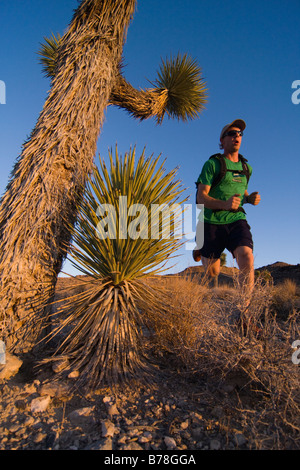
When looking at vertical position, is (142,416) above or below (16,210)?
below

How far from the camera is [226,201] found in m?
3.43

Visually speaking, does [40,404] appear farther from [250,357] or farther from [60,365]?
[250,357]

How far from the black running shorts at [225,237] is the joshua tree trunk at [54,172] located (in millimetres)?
1721

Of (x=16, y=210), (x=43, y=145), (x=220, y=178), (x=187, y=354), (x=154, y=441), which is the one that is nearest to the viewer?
(x=154, y=441)

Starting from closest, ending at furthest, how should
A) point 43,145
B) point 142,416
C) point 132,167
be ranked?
point 142,416
point 43,145
point 132,167

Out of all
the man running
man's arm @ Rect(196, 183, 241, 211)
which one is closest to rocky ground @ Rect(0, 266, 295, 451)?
the man running

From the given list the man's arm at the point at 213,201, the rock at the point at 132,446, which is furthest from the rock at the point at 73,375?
the man's arm at the point at 213,201

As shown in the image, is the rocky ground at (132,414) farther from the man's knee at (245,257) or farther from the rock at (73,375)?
the man's knee at (245,257)

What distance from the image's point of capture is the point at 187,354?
8.12ft

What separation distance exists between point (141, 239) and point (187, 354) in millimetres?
1087

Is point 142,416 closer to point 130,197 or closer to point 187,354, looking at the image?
point 187,354

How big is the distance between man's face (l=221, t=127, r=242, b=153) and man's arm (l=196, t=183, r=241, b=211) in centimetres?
75

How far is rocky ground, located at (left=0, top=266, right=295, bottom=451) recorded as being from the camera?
1648 mm

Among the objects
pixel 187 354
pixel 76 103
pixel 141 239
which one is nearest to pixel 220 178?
pixel 141 239
